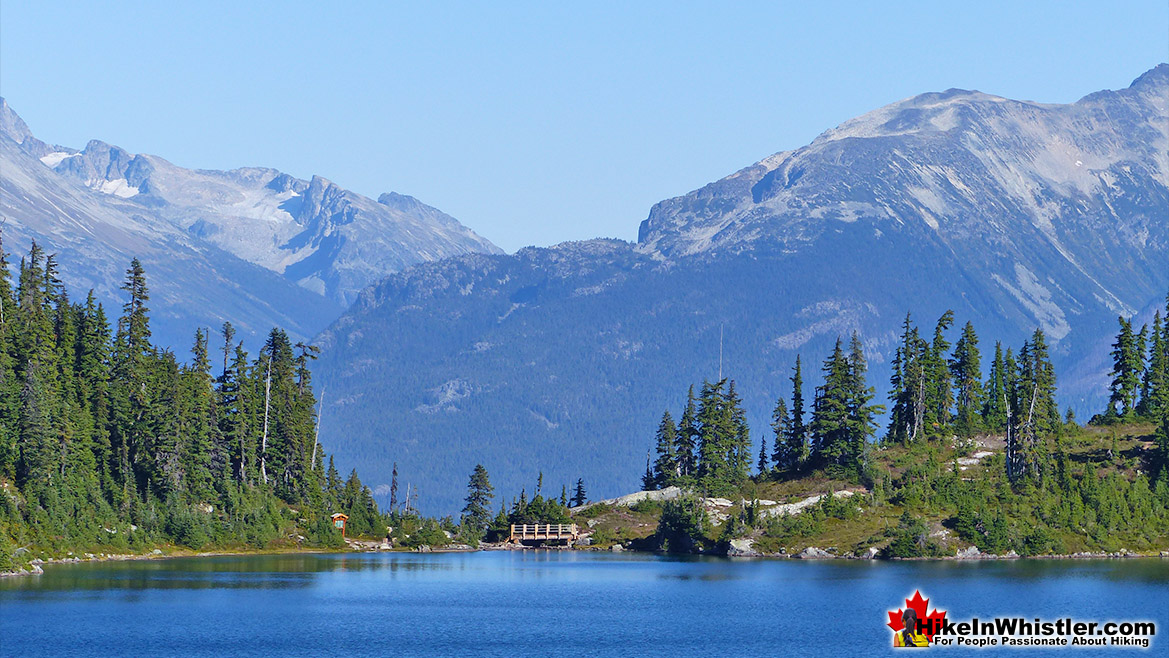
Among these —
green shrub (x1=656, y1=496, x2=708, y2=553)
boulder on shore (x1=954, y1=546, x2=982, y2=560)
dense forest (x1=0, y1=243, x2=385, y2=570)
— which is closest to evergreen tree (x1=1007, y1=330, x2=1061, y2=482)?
boulder on shore (x1=954, y1=546, x2=982, y2=560)

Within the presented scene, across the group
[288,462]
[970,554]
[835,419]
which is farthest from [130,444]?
[970,554]

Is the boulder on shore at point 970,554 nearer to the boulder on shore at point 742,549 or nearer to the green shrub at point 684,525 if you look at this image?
the boulder on shore at point 742,549

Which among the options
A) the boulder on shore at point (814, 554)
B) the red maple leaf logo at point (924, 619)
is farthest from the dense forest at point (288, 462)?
the red maple leaf logo at point (924, 619)

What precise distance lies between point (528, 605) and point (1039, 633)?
40911 mm

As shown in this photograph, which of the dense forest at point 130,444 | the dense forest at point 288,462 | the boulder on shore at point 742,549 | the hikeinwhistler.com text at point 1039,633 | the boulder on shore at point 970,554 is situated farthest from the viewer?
the boulder on shore at point 742,549

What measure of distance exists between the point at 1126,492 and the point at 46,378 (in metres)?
114

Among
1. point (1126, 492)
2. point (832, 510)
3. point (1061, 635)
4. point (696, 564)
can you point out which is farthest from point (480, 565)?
point (1061, 635)

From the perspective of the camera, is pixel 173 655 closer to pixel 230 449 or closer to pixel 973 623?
pixel 973 623

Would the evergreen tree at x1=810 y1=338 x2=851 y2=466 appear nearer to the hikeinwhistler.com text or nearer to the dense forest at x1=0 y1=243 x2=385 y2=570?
the dense forest at x1=0 y1=243 x2=385 y2=570

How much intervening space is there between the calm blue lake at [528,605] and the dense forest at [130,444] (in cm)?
668

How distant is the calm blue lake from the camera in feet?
344

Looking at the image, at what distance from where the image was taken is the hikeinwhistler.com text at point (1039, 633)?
345 ft

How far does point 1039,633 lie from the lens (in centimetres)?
10700

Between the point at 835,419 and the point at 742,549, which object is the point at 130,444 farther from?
the point at 835,419
